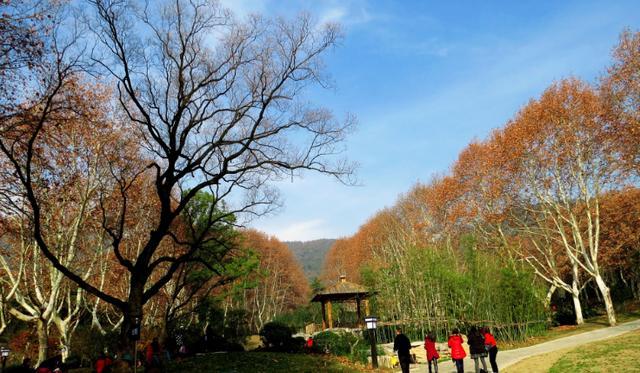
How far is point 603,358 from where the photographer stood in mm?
10867

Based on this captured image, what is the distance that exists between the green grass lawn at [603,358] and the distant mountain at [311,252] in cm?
10576

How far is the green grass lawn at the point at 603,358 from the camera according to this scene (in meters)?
9.71

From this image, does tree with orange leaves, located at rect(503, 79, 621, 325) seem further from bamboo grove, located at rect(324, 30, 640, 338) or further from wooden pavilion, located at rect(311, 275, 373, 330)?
wooden pavilion, located at rect(311, 275, 373, 330)

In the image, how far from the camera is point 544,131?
22.5m

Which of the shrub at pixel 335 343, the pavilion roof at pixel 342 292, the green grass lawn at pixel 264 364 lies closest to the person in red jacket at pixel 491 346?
the green grass lawn at pixel 264 364

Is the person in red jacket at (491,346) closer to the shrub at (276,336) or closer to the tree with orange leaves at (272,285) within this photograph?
the shrub at (276,336)

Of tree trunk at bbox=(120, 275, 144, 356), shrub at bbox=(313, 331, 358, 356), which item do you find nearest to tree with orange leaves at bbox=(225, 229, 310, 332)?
shrub at bbox=(313, 331, 358, 356)

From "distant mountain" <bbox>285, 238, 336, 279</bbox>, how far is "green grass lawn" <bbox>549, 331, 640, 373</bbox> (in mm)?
105764

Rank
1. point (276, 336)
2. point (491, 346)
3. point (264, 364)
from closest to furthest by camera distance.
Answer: point (491, 346) → point (264, 364) → point (276, 336)

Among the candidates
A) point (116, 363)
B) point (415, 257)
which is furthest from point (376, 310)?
point (116, 363)

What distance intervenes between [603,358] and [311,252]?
12872 cm

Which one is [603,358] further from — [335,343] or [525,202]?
[525,202]

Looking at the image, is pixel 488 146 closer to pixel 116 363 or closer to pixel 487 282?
pixel 487 282

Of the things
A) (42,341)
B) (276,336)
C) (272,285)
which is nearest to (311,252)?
(272,285)
